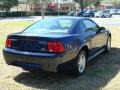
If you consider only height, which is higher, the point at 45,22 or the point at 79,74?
the point at 45,22

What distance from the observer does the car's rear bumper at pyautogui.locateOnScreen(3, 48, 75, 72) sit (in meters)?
6.36

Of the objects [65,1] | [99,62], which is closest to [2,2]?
[65,1]

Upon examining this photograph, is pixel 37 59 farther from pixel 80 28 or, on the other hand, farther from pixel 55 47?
pixel 80 28

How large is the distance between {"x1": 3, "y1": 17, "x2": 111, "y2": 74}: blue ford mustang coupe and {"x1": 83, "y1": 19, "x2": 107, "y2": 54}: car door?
0.06m

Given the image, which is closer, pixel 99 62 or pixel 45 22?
pixel 45 22

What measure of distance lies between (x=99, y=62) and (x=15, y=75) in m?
2.65

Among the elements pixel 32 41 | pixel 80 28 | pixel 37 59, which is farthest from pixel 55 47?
pixel 80 28

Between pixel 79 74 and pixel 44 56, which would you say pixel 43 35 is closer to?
pixel 44 56

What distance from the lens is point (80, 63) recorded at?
7191 mm

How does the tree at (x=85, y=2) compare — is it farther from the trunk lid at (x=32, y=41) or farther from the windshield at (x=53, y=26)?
the trunk lid at (x=32, y=41)

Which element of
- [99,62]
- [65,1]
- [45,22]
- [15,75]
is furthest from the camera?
[65,1]

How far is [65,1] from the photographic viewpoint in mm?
89500

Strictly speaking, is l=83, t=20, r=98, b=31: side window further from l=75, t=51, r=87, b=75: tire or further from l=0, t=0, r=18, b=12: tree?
l=0, t=0, r=18, b=12: tree

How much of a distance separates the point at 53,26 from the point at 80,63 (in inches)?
46.3
